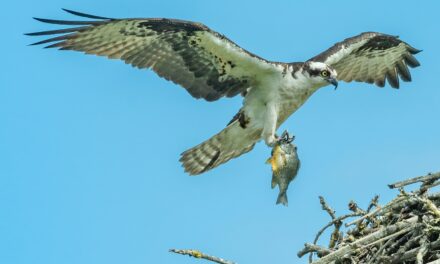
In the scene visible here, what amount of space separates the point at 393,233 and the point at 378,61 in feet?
16.3

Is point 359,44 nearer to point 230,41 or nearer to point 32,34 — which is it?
point 230,41

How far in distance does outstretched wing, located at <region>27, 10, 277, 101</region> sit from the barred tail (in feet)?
1.36

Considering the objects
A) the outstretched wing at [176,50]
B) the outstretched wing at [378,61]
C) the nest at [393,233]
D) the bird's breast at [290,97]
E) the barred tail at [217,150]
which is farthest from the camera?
the outstretched wing at [378,61]

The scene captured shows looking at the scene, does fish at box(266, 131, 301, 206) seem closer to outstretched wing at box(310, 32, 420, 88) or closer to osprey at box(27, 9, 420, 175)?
osprey at box(27, 9, 420, 175)

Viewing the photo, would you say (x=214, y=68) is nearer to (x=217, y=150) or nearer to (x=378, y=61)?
(x=217, y=150)

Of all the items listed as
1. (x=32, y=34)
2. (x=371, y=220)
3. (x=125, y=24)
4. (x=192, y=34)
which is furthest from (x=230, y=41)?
(x=371, y=220)

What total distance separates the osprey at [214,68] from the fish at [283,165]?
2.19 feet

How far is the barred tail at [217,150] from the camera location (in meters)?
10.4

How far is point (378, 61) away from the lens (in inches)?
464

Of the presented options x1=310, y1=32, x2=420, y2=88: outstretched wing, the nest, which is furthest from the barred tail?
the nest

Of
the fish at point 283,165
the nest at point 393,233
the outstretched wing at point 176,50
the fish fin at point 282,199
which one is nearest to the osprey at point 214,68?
the outstretched wing at point 176,50

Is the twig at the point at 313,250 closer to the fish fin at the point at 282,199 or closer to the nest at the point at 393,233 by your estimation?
the nest at the point at 393,233

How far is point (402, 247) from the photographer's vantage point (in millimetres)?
7023

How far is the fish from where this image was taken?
871 centimetres
